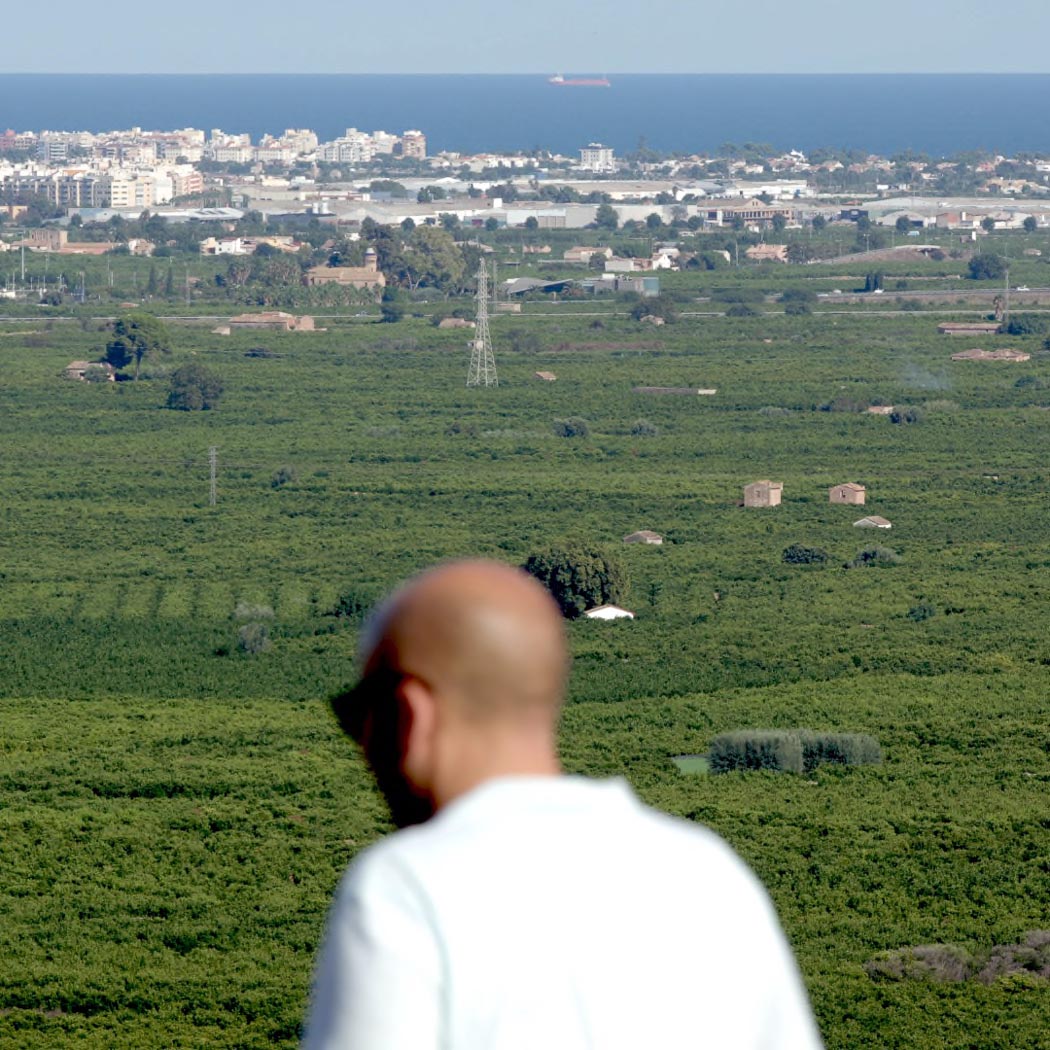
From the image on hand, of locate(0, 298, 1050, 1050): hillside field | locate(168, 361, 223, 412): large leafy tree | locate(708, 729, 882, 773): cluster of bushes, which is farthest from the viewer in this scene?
locate(168, 361, 223, 412): large leafy tree

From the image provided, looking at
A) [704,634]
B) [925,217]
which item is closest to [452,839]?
[704,634]

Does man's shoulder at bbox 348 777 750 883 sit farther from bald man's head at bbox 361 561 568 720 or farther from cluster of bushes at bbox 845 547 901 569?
cluster of bushes at bbox 845 547 901 569

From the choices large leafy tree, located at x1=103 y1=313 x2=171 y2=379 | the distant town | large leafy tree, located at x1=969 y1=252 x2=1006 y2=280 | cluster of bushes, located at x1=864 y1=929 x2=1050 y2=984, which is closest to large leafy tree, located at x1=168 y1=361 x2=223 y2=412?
large leafy tree, located at x1=103 y1=313 x2=171 y2=379

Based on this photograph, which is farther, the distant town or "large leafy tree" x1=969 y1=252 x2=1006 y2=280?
the distant town

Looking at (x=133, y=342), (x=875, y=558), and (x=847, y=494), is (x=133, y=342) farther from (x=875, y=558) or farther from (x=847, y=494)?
(x=875, y=558)

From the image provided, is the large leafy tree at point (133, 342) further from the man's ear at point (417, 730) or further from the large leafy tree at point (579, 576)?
the man's ear at point (417, 730)

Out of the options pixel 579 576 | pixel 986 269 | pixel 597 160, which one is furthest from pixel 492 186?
pixel 579 576

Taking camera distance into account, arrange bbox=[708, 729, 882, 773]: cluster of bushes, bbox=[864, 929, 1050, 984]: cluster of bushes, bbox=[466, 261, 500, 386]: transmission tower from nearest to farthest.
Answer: bbox=[864, 929, 1050, 984]: cluster of bushes
bbox=[708, 729, 882, 773]: cluster of bushes
bbox=[466, 261, 500, 386]: transmission tower
